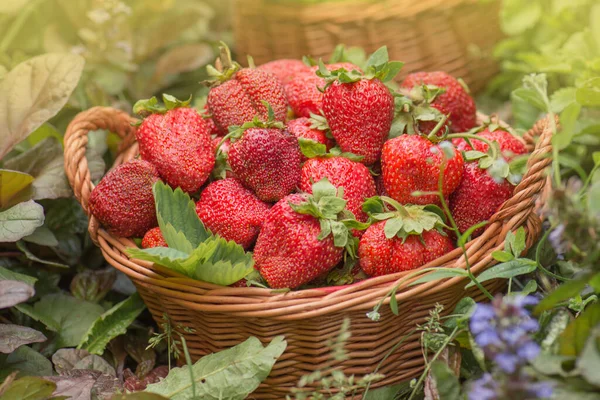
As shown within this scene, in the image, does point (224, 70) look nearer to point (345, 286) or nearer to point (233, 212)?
point (233, 212)

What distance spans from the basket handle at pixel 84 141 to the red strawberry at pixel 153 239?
110 millimetres

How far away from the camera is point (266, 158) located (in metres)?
1.07

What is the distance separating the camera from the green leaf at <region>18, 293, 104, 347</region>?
122 centimetres

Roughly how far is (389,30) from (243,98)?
730 millimetres

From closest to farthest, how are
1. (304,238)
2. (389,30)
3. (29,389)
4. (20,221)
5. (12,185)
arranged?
(29,389), (304,238), (20,221), (12,185), (389,30)

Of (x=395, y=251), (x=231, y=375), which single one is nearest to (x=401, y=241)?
(x=395, y=251)

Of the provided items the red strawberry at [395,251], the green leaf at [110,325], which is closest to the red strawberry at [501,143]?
the red strawberry at [395,251]

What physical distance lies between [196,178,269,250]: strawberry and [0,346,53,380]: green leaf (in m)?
0.39

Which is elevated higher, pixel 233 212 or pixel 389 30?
pixel 389 30

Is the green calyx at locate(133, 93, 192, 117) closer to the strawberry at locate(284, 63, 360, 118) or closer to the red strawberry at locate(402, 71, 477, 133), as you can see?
the strawberry at locate(284, 63, 360, 118)

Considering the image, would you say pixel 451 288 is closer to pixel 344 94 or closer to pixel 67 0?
pixel 344 94

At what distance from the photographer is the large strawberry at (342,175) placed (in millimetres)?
1076

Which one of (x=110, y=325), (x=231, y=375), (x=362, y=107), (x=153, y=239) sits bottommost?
(x=110, y=325)

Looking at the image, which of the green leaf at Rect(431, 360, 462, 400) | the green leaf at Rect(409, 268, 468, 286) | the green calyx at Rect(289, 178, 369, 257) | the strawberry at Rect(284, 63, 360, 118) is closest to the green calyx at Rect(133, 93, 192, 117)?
the strawberry at Rect(284, 63, 360, 118)
